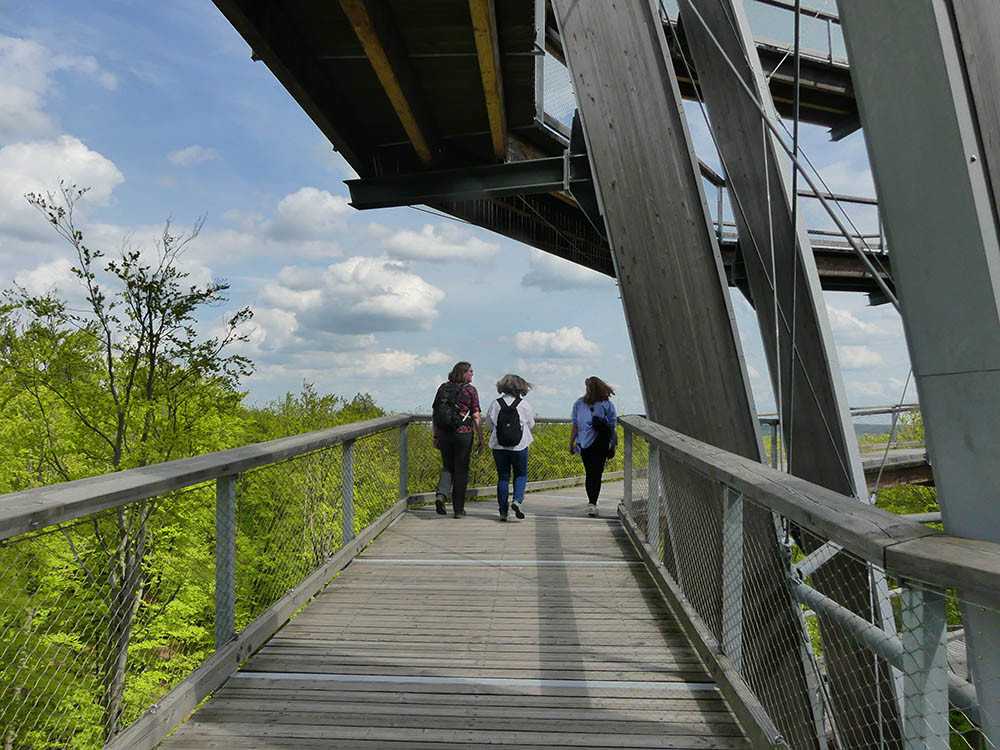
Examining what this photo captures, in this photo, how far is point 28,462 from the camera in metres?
17.9

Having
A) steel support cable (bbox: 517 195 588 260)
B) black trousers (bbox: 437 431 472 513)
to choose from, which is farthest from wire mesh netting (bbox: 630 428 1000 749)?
steel support cable (bbox: 517 195 588 260)

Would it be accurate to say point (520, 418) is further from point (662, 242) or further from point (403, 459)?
point (662, 242)

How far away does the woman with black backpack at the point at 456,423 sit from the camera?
7988mm

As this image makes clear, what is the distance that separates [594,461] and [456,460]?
6.06 ft

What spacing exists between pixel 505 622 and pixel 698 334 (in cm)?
311

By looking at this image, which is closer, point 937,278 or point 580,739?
point 937,278

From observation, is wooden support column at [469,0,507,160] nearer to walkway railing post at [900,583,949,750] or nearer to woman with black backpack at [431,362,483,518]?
woman with black backpack at [431,362,483,518]

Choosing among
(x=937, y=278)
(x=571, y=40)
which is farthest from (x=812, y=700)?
(x=571, y=40)

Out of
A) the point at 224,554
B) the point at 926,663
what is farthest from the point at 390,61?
the point at 926,663

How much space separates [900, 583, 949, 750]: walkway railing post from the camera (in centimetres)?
174

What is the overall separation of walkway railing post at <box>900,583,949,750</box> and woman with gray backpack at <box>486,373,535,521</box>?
631 cm

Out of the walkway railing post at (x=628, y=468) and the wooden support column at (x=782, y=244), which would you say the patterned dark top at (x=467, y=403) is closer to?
the walkway railing post at (x=628, y=468)

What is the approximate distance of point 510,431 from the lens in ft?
26.6

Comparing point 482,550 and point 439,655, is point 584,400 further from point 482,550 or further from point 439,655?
point 439,655
